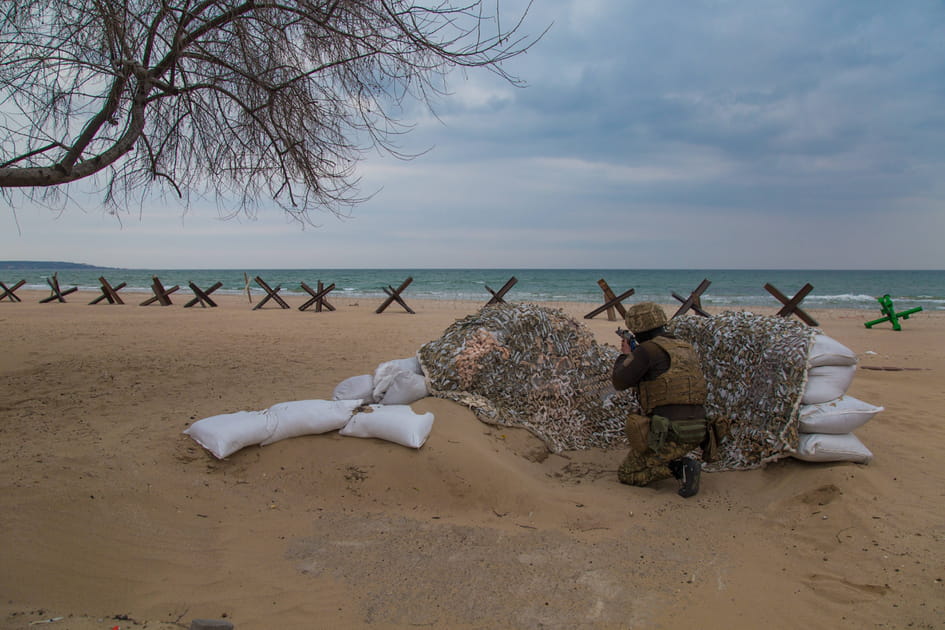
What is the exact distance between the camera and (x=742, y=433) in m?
4.62

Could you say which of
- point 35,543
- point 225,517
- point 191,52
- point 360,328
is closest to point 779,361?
point 225,517

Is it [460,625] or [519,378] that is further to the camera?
[519,378]

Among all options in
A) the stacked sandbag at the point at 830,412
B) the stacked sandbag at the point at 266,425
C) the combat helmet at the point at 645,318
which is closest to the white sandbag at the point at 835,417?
the stacked sandbag at the point at 830,412

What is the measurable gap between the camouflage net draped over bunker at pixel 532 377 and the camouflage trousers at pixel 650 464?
77 centimetres

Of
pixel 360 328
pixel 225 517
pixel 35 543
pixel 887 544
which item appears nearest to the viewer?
pixel 35 543

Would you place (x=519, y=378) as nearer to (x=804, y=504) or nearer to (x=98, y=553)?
(x=804, y=504)

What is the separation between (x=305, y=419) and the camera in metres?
4.39

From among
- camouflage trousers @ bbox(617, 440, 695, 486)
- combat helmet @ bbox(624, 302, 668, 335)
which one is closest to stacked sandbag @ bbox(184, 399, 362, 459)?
camouflage trousers @ bbox(617, 440, 695, 486)

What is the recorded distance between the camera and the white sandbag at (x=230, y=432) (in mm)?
4172

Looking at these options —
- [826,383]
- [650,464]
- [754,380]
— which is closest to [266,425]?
[650,464]

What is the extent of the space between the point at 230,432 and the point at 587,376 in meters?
3.12

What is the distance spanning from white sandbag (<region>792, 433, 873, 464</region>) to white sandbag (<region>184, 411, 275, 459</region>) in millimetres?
3927

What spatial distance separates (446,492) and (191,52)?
463cm

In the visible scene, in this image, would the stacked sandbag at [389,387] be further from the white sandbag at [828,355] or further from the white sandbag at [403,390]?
the white sandbag at [828,355]
